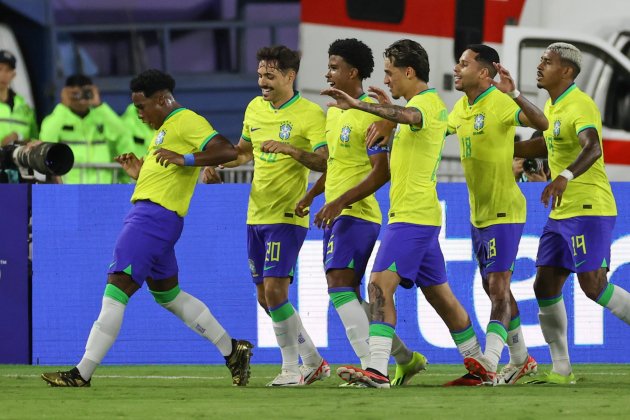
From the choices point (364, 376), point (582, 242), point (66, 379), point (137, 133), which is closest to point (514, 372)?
point (582, 242)

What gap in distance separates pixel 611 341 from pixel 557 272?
217 centimetres

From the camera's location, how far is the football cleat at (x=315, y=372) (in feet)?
39.1

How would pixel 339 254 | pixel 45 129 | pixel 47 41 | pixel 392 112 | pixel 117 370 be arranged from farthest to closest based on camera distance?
pixel 47 41 < pixel 45 129 < pixel 117 370 < pixel 339 254 < pixel 392 112

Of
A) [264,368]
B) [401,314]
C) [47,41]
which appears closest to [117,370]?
[264,368]

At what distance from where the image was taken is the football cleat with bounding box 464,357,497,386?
11.2 m

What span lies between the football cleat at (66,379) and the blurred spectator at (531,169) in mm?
3319

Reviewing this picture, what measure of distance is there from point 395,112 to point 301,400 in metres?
1.82

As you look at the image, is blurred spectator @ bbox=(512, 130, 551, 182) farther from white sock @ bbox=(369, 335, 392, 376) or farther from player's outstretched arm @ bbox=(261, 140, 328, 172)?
white sock @ bbox=(369, 335, 392, 376)

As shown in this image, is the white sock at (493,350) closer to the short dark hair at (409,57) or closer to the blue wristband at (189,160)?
the short dark hair at (409,57)

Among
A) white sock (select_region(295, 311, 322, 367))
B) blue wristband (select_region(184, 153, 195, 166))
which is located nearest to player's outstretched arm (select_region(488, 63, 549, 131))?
blue wristband (select_region(184, 153, 195, 166))

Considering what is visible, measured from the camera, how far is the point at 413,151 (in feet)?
35.8

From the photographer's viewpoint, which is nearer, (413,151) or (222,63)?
(413,151)

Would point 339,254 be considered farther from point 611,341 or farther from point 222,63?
point 222,63

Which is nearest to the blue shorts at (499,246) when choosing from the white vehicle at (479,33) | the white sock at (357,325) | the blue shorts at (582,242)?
the blue shorts at (582,242)
